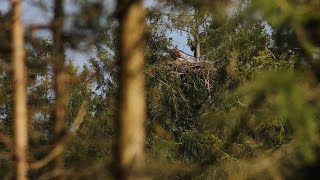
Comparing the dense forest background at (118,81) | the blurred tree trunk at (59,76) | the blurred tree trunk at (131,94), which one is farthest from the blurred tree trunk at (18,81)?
the blurred tree trunk at (131,94)

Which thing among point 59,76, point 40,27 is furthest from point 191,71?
point 40,27

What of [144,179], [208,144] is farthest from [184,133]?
[144,179]

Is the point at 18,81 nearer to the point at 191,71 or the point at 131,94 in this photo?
the point at 131,94

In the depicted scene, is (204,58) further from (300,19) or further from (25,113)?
(300,19)

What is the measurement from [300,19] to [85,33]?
377 centimetres

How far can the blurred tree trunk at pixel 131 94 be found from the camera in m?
4.93

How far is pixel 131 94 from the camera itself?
16.5ft

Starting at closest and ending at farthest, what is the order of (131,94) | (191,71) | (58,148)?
(131,94)
(58,148)
(191,71)

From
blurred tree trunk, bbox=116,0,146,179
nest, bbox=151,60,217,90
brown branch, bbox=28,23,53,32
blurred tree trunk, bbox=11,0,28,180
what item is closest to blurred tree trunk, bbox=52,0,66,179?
brown branch, bbox=28,23,53,32

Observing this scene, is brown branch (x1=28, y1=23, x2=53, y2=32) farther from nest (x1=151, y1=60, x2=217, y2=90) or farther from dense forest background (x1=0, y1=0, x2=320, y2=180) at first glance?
nest (x1=151, y1=60, x2=217, y2=90)

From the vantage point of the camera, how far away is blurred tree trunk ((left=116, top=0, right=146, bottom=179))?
4930 mm

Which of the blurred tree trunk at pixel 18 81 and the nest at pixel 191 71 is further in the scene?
the nest at pixel 191 71

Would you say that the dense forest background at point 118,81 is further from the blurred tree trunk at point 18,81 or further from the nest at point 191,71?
the nest at point 191,71

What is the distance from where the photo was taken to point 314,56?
5.73 meters
